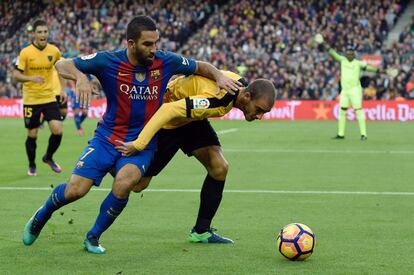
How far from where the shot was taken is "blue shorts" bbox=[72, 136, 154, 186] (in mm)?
7613

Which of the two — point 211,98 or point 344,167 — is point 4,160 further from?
point 211,98

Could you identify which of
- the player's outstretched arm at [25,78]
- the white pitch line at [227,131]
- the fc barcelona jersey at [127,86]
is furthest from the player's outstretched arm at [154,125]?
the white pitch line at [227,131]

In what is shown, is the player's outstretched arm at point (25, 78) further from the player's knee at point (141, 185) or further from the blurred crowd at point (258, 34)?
the blurred crowd at point (258, 34)

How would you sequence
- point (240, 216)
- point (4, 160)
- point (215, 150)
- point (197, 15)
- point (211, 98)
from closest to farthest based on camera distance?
Result: point (211, 98) < point (215, 150) < point (240, 216) < point (4, 160) < point (197, 15)

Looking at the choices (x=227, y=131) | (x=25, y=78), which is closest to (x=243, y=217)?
(x=25, y=78)

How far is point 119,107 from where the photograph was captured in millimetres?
7812

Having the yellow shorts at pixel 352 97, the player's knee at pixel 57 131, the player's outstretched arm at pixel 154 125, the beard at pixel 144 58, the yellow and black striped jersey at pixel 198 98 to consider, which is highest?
the beard at pixel 144 58

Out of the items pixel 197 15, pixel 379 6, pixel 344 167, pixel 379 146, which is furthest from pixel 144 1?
pixel 344 167

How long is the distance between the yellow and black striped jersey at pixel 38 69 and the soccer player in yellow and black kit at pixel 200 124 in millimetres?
6175

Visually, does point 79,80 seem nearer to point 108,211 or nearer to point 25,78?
point 108,211

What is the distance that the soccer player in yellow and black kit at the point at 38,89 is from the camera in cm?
1422

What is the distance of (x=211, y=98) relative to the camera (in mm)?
7727

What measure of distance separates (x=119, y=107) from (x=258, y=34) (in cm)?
3367

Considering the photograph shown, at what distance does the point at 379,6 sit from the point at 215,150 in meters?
34.3
